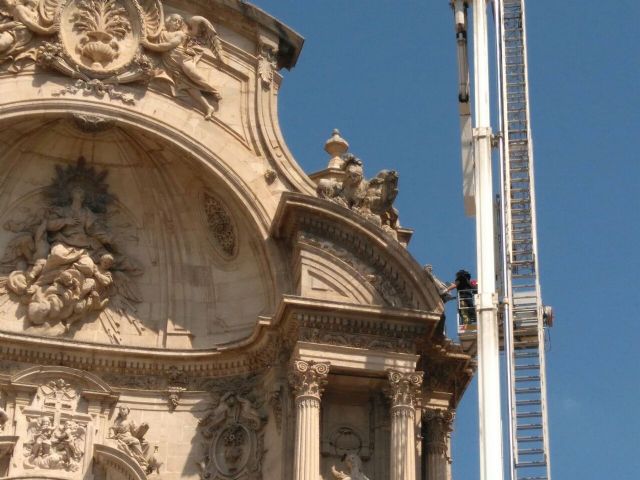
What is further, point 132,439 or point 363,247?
point 363,247

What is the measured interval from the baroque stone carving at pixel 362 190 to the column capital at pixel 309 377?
2.44 metres

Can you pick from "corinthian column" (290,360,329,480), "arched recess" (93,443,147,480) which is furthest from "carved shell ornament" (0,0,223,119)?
"arched recess" (93,443,147,480)

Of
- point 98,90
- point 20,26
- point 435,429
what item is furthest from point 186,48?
point 435,429

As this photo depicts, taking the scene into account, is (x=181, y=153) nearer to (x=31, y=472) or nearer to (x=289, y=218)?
(x=289, y=218)

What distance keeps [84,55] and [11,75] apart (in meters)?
1.14

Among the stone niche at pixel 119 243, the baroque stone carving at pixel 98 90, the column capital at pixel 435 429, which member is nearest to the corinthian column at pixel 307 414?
the stone niche at pixel 119 243

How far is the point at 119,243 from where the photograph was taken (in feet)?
82.6

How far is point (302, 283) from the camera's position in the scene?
77.0ft

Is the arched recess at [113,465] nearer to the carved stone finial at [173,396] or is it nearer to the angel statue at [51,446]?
the angel statue at [51,446]

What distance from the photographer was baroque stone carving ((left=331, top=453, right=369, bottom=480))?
22.7 m

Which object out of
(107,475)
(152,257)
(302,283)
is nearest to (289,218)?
(302,283)

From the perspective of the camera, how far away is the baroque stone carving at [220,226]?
24688mm

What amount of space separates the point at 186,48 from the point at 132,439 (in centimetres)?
574

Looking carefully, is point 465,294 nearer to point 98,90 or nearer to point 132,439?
point 132,439
